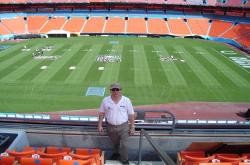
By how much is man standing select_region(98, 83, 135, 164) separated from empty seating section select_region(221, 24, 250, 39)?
4362 cm

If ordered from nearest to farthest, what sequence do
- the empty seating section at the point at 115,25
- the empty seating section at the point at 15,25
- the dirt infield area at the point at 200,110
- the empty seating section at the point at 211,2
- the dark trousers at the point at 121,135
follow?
the dark trousers at the point at 121,135, the dirt infield area at the point at 200,110, the empty seating section at the point at 15,25, the empty seating section at the point at 115,25, the empty seating section at the point at 211,2

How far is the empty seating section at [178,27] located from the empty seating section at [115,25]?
8.56 metres

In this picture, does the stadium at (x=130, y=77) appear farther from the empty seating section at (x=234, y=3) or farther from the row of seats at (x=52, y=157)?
the empty seating section at (x=234, y=3)

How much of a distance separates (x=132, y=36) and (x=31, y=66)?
2175 cm

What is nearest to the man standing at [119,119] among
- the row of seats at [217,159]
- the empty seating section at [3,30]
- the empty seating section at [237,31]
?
the row of seats at [217,159]

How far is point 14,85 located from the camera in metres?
25.3

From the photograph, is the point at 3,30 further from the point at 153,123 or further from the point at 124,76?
the point at 153,123

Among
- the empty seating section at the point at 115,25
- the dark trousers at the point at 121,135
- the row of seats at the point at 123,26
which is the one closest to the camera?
the dark trousers at the point at 121,135

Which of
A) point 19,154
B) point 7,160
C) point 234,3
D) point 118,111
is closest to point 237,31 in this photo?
point 234,3

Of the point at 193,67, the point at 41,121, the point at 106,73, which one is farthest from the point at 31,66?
the point at 41,121

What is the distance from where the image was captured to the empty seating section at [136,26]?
163 ft

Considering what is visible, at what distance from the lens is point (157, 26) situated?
51.2 m

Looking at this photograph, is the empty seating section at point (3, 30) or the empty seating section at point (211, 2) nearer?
the empty seating section at point (3, 30)

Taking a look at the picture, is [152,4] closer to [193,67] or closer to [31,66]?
[193,67]
